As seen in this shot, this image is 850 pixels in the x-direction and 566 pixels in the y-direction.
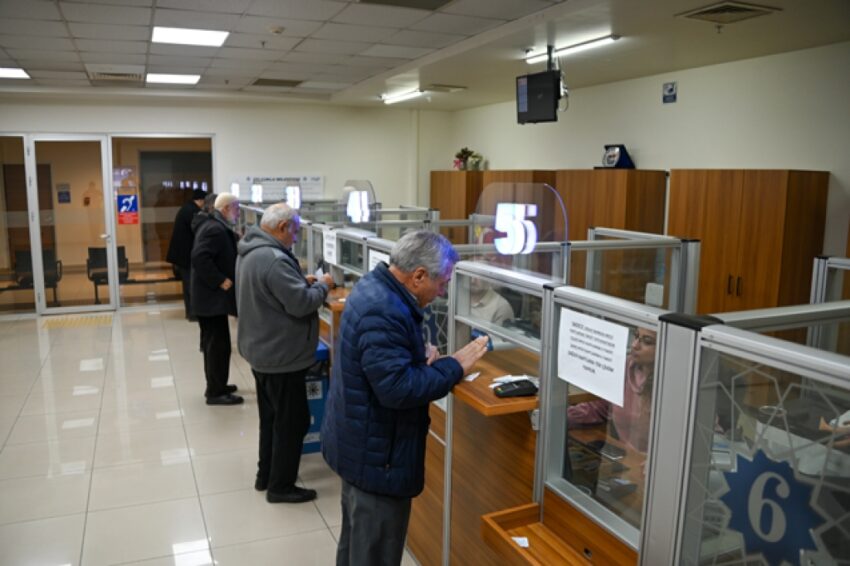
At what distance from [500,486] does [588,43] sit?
3932 millimetres

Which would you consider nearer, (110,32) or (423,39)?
(110,32)

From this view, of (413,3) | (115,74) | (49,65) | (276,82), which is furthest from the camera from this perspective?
(276,82)

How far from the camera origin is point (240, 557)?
3.11 metres

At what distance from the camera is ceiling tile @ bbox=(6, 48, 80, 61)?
5.97m

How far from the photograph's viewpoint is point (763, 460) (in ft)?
4.38

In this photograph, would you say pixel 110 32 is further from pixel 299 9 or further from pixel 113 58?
pixel 299 9

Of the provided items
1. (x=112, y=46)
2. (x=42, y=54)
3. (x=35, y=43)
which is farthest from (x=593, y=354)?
(x=42, y=54)

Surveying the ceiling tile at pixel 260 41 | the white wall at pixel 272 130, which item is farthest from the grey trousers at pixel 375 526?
the white wall at pixel 272 130

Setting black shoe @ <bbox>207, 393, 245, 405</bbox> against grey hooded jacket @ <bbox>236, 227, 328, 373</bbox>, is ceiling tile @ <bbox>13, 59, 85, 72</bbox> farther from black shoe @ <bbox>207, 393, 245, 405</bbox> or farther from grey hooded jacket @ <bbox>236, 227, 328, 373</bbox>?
grey hooded jacket @ <bbox>236, 227, 328, 373</bbox>

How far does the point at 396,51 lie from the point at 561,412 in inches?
189

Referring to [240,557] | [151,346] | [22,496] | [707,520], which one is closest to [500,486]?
[707,520]

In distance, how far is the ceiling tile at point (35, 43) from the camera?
5.45m

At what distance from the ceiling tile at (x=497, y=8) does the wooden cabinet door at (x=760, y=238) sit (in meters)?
1.94

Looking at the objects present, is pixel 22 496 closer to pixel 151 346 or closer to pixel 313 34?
pixel 151 346
